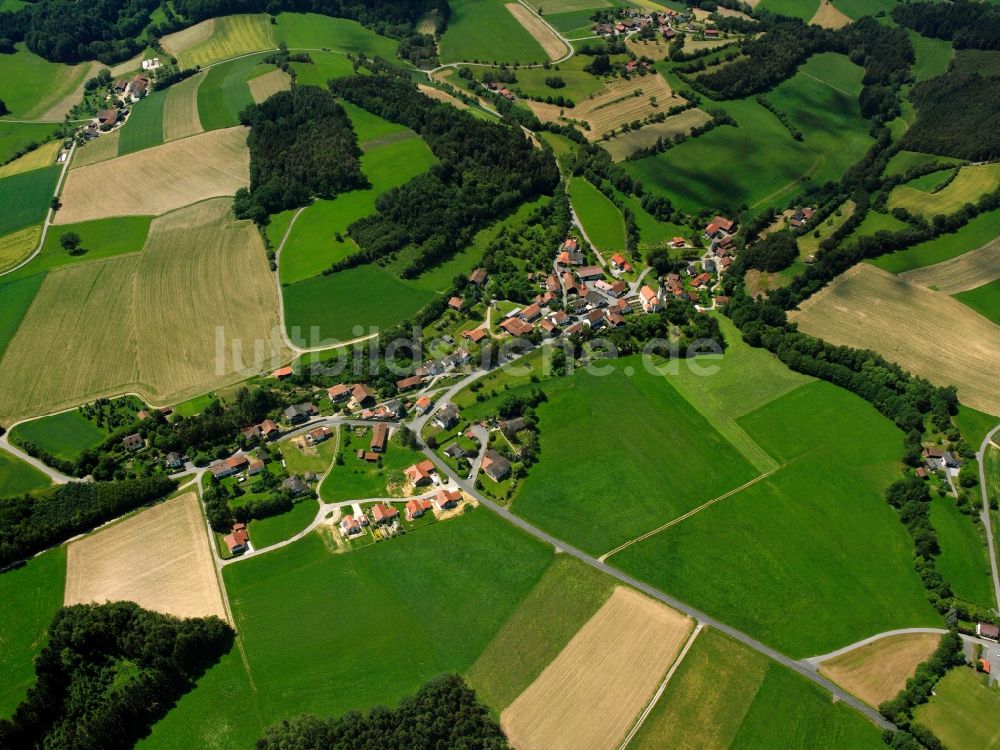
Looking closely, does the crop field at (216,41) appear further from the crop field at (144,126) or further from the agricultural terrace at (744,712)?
the agricultural terrace at (744,712)

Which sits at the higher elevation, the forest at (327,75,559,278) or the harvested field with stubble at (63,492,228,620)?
the forest at (327,75,559,278)

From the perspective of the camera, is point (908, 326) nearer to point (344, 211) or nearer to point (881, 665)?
point (881, 665)

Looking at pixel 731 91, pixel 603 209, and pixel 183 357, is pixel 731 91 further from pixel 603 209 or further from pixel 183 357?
pixel 183 357

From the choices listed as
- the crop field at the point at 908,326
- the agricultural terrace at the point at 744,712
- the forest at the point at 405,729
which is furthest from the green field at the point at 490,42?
the forest at the point at 405,729

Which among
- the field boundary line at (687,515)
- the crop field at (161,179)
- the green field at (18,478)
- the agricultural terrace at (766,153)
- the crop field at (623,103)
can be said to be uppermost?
the crop field at (623,103)

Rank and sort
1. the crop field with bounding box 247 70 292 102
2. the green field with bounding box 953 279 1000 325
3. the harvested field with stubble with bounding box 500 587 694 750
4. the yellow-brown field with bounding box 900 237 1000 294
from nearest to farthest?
the harvested field with stubble with bounding box 500 587 694 750
the green field with bounding box 953 279 1000 325
the yellow-brown field with bounding box 900 237 1000 294
the crop field with bounding box 247 70 292 102

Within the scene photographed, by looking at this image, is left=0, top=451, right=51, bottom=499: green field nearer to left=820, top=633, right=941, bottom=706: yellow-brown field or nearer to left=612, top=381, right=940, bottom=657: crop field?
left=612, top=381, right=940, bottom=657: crop field

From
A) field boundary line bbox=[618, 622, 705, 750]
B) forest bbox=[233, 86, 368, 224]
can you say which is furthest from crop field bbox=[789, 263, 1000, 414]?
forest bbox=[233, 86, 368, 224]
